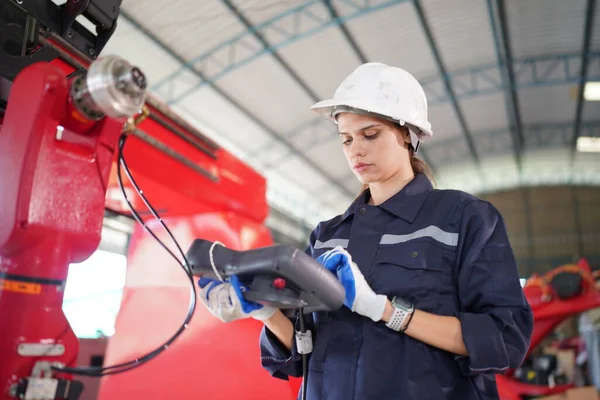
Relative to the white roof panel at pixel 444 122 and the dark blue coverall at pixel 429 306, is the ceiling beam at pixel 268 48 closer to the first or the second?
the white roof panel at pixel 444 122

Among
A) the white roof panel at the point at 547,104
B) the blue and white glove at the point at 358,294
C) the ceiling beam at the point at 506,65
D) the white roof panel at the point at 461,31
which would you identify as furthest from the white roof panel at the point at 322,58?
the blue and white glove at the point at 358,294

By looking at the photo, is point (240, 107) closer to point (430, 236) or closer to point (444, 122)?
point (444, 122)

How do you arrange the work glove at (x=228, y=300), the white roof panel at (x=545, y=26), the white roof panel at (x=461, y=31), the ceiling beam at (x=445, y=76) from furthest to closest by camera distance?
the white roof panel at (x=545, y=26)
the ceiling beam at (x=445, y=76)
the white roof panel at (x=461, y=31)
the work glove at (x=228, y=300)

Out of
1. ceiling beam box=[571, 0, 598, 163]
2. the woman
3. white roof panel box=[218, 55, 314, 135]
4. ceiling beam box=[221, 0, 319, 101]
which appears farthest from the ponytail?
ceiling beam box=[571, 0, 598, 163]

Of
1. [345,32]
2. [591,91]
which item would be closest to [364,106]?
[345,32]

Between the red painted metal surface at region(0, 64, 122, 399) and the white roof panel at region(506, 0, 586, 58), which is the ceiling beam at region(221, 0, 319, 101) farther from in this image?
the red painted metal surface at region(0, 64, 122, 399)

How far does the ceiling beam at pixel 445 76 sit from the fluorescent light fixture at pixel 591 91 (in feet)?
10.1

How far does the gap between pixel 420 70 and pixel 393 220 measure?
10558 millimetres

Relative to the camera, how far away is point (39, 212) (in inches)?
40.3

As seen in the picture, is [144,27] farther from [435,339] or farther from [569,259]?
[569,259]

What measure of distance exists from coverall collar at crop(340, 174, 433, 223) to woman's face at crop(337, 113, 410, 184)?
76 millimetres

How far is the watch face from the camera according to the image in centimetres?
128

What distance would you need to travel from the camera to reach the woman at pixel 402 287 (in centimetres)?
127

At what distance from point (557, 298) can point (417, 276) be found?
190 inches
